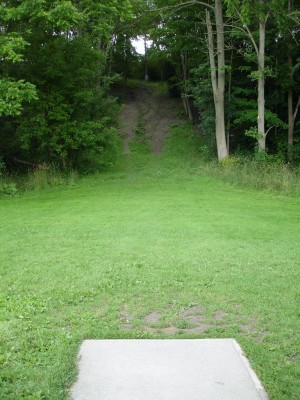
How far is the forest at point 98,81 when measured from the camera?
15461 mm

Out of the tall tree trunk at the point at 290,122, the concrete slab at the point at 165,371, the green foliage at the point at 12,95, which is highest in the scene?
the green foliage at the point at 12,95

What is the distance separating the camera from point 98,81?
22.6 m

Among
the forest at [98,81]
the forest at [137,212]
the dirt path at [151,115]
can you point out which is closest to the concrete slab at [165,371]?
the forest at [137,212]

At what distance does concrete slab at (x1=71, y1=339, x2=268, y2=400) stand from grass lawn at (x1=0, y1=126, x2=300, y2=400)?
14 cm

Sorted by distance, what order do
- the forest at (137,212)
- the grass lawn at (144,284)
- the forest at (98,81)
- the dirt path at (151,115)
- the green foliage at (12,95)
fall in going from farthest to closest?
1. the dirt path at (151,115)
2. the forest at (98,81)
3. the green foliage at (12,95)
4. the forest at (137,212)
5. the grass lawn at (144,284)

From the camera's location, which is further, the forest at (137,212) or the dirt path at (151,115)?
the dirt path at (151,115)

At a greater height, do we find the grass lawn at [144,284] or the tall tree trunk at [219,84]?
the tall tree trunk at [219,84]

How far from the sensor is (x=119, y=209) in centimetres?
1187

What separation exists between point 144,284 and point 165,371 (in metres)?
2.30

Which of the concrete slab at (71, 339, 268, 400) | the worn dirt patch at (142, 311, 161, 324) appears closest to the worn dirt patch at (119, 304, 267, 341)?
the worn dirt patch at (142, 311, 161, 324)

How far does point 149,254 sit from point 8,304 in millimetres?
2788

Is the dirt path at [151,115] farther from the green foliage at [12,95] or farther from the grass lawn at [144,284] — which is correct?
the grass lawn at [144,284]

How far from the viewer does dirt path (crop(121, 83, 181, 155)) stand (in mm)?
31828

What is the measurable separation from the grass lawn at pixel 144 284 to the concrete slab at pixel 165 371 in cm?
14
